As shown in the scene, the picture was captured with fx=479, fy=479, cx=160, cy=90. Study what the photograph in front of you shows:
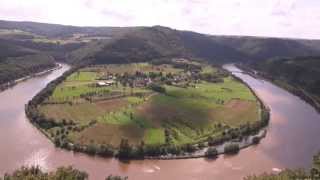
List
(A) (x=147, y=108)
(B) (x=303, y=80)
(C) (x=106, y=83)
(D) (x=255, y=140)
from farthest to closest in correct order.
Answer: (B) (x=303, y=80), (C) (x=106, y=83), (A) (x=147, y=108), (D) (x=255, y=140)

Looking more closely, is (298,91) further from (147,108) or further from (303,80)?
(147,108)

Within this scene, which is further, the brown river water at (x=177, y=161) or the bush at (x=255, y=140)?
the bush at (x=255, y=140)

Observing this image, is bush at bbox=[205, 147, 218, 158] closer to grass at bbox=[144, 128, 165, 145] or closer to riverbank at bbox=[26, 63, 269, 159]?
riverbank at bbox=[26, 63, 269, 159]

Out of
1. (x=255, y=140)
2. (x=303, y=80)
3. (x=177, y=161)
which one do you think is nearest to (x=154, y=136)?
(x=177, y=161)

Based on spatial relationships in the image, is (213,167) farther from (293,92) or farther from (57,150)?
(293,92)

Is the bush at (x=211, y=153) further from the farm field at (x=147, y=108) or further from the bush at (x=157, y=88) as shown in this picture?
the bush at (x=157, y=88)

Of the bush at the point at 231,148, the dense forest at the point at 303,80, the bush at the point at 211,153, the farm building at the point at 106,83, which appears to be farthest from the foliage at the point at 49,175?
the dense forest at the point at 303,80
